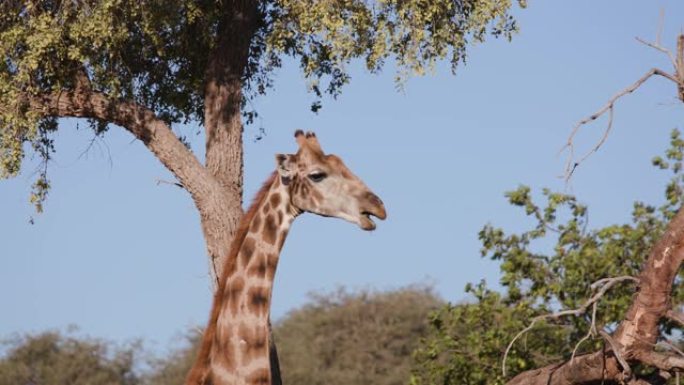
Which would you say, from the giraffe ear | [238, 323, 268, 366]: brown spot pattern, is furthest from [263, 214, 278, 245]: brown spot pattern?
[238, 323, 268, 366]: brown spot pattern

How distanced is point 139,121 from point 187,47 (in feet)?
5.80

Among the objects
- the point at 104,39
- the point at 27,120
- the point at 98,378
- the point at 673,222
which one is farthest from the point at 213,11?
the point at 98,378

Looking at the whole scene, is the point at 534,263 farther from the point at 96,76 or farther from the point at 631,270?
the point at 96,76

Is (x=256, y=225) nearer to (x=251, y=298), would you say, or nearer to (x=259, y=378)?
(x=251, y=298)

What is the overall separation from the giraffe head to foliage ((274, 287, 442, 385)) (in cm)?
3304

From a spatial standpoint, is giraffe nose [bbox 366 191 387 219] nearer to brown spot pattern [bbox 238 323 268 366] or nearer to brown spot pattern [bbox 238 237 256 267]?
brown spot pattern [bbox 238 237 256 267]

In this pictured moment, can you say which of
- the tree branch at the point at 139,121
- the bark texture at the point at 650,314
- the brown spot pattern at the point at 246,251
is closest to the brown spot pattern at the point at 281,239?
the brown spot pattern at the point at 246,251

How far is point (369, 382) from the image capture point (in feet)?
150

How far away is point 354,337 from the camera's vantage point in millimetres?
48812

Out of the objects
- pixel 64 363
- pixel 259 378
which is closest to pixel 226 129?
pixel 259 378

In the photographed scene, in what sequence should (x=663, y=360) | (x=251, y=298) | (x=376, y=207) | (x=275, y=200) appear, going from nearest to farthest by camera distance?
(x=376, y=207) < (x=251, y=298) < (x=275, y=200) < (x=663, y=360)

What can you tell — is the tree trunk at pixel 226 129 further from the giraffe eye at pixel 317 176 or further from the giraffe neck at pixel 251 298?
the giraffe eye at pixel 317 176

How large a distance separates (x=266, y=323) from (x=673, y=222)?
3.84 m

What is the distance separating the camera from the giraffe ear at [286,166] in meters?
11.6
